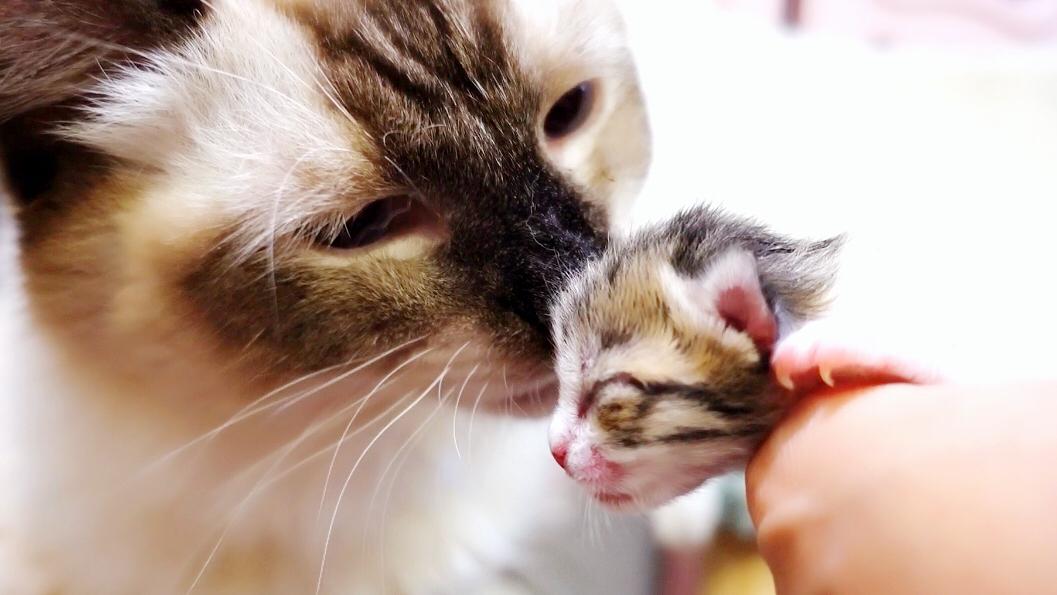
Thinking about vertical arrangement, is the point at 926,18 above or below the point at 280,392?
above

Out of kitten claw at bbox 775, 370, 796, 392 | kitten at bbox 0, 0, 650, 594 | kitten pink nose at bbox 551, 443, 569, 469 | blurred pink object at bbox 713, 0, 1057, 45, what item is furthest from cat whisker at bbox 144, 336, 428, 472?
blurred pink object at bbox 713, 0, 1057, 45

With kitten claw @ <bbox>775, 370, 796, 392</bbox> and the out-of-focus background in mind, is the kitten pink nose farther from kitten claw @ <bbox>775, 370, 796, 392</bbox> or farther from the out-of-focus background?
the out-of-focus background

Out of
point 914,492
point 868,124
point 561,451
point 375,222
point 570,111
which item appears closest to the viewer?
point 914,492

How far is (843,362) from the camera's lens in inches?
17.6

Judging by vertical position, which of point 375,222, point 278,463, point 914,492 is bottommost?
point 914,492

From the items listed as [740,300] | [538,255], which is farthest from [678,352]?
[538,255]

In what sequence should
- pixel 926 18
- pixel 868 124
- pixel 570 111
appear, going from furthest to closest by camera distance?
pixel 926 18 → pixel 868 124 → pixel 570 111

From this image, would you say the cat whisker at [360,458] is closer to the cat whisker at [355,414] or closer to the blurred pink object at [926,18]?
the cat whisker at [355,414]

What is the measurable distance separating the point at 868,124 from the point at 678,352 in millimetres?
877

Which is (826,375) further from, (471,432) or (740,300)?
(471,432)

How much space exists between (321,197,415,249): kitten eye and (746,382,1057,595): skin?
0.31m

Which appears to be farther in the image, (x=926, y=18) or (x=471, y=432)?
(x=926, y=18)

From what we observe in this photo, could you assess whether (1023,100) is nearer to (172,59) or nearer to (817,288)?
(817,288)

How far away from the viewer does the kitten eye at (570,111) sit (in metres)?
0.71
